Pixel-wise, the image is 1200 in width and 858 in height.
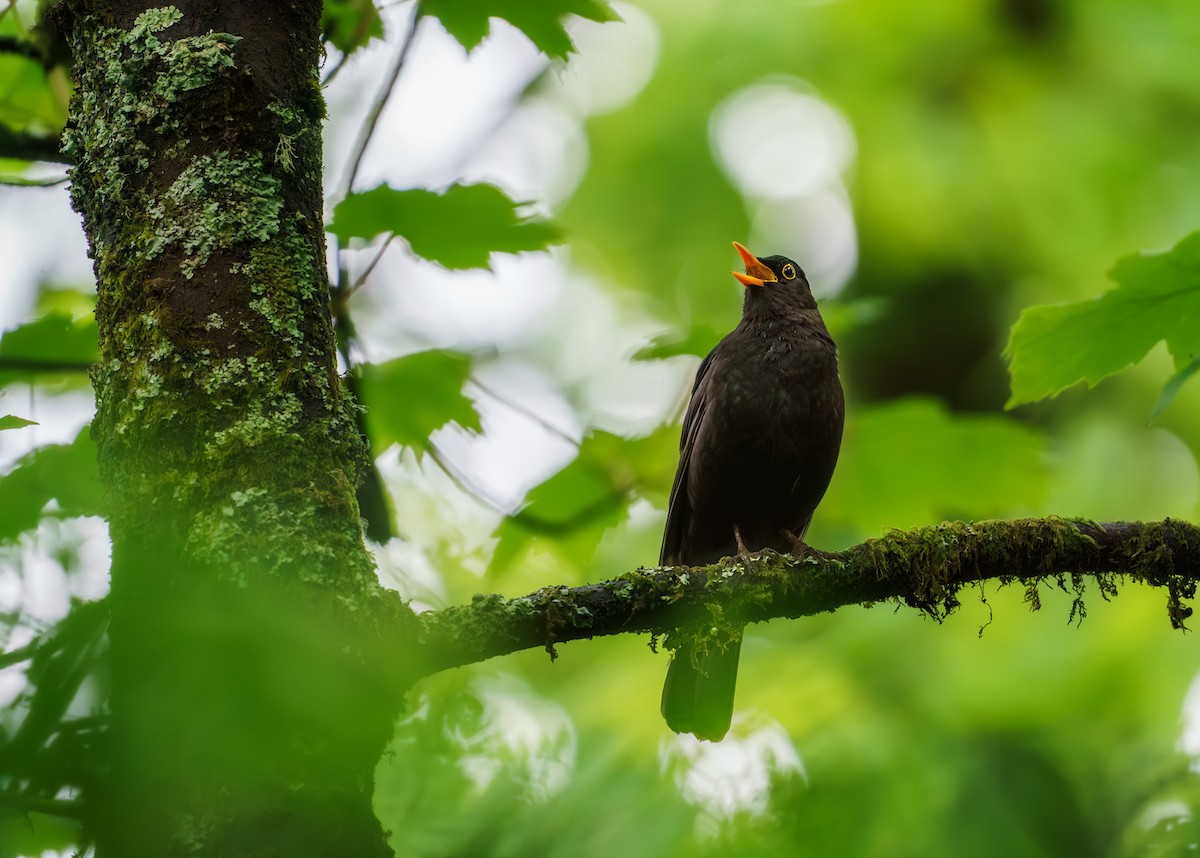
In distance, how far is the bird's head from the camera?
512 centimetres

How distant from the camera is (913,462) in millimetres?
3516

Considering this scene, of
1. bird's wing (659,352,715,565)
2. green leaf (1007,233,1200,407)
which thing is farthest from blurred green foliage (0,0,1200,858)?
bird's wing (659,352,715,565)

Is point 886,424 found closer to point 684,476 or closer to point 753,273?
point 684,476

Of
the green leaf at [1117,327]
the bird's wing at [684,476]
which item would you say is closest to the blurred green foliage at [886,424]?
the green leaf at [1117,327]

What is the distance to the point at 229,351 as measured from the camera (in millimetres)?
1950

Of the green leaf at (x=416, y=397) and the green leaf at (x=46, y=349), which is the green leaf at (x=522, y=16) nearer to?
the green leaf at (x=416, y=397)

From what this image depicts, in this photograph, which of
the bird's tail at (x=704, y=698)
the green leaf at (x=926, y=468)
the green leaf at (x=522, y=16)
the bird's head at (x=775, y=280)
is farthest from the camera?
the bird's head at (x=775, y=280)

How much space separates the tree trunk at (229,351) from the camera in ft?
4.83

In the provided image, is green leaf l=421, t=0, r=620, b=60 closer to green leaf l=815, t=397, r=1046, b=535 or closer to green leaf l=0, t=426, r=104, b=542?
green leaf l=0, t=426, r=104, b=542

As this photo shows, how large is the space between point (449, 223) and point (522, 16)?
56 cm

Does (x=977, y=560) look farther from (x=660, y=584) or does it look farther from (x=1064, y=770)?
(x=1064, y=770)

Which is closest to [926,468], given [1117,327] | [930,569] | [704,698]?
[930,569]

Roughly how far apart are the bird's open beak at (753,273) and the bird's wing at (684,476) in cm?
43

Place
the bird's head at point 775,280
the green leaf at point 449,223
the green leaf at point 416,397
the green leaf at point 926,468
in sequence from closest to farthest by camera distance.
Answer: the green leaf at point 449,223 < the green leaf at point 416,397 < the green leaf at point 926,468 < the bird's head at point 775,280
